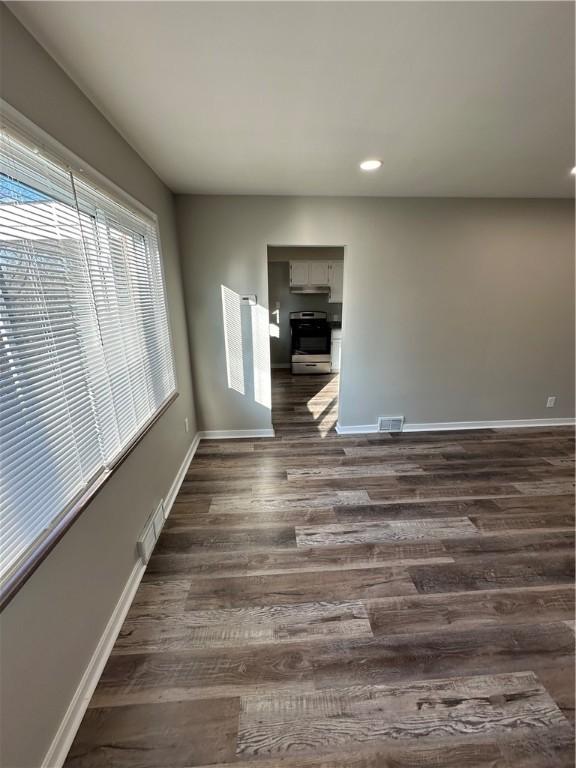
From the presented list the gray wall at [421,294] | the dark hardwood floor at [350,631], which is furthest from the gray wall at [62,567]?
the gray wall at [421,294]

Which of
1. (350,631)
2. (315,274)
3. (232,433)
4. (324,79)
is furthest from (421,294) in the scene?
(350,631)

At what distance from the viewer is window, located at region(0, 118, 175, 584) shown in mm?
842

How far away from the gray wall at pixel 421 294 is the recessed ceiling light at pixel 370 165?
25.7 inches

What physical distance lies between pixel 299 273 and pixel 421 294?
2.78 m

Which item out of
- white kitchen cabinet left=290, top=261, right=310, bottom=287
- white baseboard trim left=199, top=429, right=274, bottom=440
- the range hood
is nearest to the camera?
white baseboard trim left=199, top=429, right=274, bottom=440

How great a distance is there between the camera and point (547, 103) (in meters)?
1.37

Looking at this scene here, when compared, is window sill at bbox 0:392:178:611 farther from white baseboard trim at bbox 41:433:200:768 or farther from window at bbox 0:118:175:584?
white baseboard trim at bbox 41:433:200:768

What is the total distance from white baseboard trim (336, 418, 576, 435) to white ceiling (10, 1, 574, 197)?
242 cm

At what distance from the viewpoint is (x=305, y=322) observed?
18.7ft

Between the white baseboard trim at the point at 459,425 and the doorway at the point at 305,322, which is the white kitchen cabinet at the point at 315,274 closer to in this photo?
the doorway at the point at 305,322

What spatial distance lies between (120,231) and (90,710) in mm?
2154

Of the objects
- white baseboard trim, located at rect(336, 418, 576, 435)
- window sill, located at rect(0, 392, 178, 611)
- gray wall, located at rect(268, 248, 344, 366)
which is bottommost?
white baseboard trim, located at rect(336, 418, 576, 435)

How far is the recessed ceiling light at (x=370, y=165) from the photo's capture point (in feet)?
→ 6.27

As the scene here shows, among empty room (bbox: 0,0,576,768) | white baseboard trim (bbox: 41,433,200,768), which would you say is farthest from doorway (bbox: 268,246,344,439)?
white baseboard trim (bbox: 41,433,200,768)
